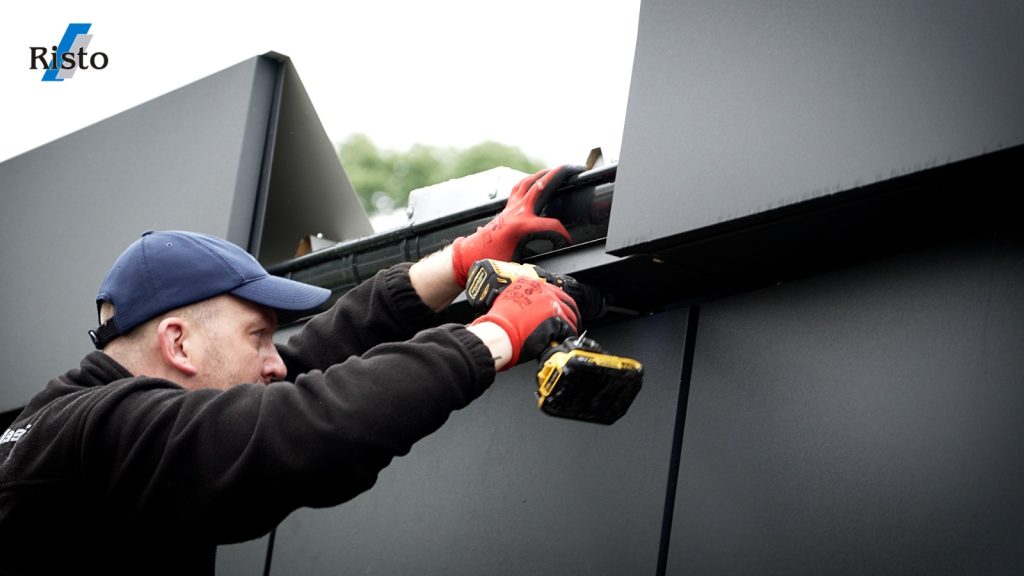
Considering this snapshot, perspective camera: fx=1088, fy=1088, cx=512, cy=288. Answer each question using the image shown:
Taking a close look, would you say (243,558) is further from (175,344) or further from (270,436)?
(270,436)

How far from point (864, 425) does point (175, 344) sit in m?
1.20

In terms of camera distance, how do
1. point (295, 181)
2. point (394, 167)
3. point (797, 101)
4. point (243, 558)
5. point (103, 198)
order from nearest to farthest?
1. point (797, 101)
2. point (243, 558)
3. point (295, 181)
4. point (103, 198)
5. point (394, 167)

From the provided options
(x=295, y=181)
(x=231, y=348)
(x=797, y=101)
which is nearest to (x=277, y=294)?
(x=231, y=348)

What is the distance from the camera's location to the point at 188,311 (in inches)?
79.0

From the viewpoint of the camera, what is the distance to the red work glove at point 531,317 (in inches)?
69.1

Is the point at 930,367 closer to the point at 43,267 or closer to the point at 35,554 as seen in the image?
the point at 35,554

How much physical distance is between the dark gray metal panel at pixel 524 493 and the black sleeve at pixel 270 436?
0.35 metres

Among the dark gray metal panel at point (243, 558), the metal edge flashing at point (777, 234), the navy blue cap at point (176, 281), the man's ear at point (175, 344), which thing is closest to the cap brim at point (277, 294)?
the navy blue cap at point (176, 281)

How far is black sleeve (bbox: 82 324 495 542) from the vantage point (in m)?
1.61

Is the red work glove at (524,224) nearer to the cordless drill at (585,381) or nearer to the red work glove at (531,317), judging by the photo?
the red work glove at (531,317)

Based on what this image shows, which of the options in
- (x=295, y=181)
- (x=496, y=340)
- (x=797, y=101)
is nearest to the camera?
(x=797, y=101)

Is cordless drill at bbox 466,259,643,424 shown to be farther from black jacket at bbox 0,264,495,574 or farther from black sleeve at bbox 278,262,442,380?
black sleeve at bbox 278,262,442,380

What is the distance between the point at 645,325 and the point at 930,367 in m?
0.55

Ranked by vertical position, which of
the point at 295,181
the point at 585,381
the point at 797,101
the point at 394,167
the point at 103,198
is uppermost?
the point at 394,167
